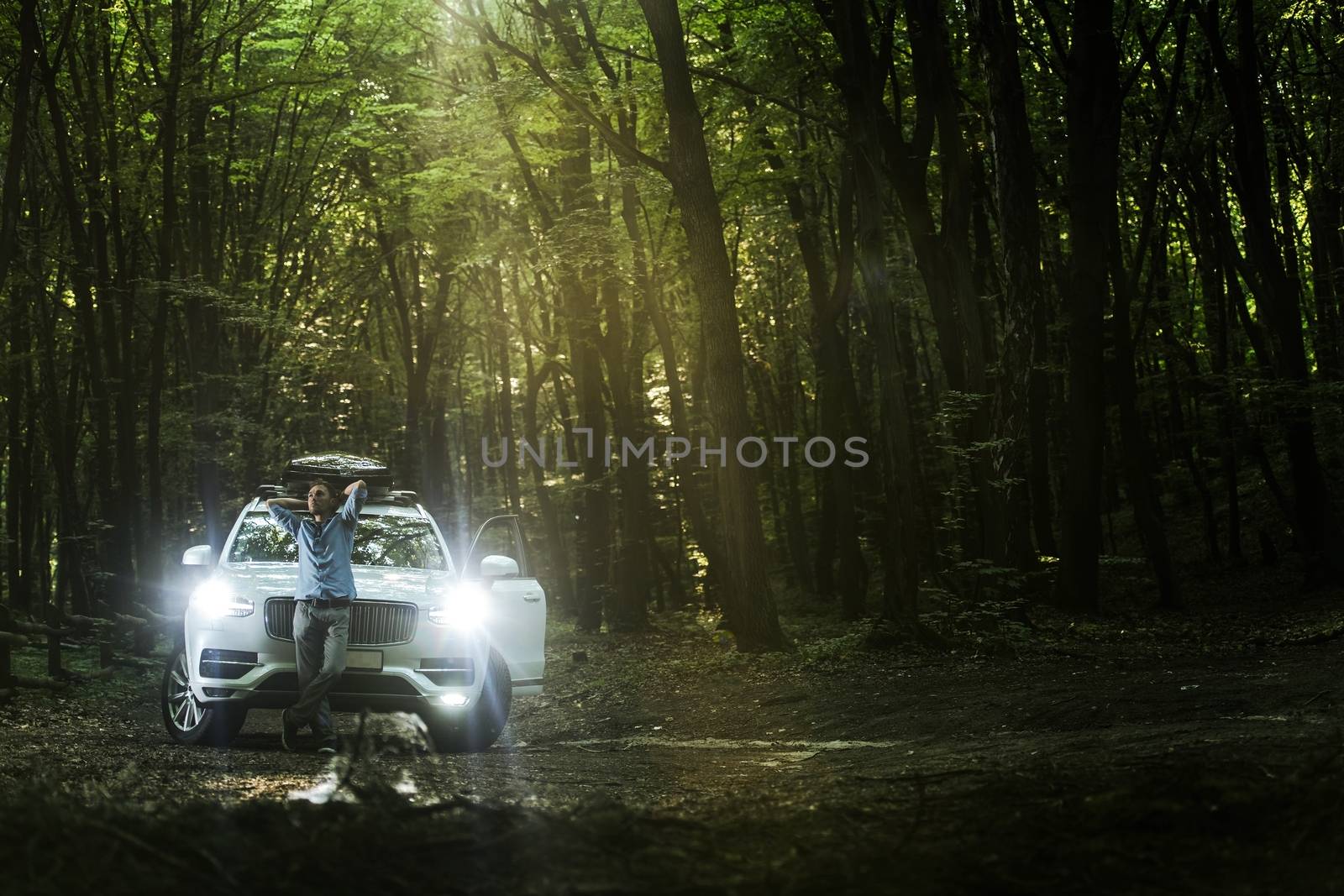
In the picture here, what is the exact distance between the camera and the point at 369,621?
31.9 feet

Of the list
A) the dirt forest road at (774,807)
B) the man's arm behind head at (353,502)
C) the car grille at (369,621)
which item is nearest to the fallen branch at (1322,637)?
the dirt forest road at (774,807)

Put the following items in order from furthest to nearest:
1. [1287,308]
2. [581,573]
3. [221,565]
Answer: [581,573]
[1287,308]
[221,565]

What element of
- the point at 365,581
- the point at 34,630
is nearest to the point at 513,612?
the point at 365,581

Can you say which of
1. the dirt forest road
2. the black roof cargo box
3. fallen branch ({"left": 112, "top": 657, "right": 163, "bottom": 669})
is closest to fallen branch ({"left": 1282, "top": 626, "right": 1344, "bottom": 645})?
the dirt forest road

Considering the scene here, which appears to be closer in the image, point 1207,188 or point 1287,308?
point 1287,308

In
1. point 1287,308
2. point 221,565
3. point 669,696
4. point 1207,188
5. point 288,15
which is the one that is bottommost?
point 669,696

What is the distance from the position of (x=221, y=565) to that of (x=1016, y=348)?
10.3 meters

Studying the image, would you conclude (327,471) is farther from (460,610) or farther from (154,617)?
(154,617)

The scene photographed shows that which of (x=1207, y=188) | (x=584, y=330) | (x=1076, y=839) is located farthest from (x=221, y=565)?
(x=1207, y=188)

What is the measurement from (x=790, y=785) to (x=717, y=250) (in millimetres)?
10718

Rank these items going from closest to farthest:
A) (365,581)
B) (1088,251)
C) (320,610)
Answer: (320,610) < (365,581) < (1088,251)

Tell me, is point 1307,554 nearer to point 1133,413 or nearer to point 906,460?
point 1133,413

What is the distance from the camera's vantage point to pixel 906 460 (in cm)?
1559

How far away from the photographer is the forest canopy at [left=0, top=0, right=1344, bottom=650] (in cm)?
1719
